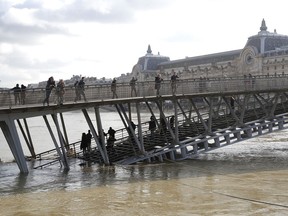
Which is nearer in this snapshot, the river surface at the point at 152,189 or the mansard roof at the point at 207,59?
the river surface at the point at 152,189

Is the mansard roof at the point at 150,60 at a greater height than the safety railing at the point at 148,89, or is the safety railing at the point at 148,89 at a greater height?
the mansard roof at the point at 150,60

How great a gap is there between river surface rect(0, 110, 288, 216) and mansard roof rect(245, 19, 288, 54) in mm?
87822

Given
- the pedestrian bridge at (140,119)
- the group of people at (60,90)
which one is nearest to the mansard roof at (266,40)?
the pedestrian bridge at (140,119)

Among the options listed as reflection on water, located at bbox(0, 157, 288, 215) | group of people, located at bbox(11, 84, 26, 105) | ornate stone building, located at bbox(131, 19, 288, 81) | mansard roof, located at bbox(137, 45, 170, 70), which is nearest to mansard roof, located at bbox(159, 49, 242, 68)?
ornate stone building, located at bbox(131, 19, 288, 81)

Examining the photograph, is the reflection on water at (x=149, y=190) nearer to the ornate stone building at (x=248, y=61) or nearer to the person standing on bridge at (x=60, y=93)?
the person standing on bridge at (x=60, y=93)

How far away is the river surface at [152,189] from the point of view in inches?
575

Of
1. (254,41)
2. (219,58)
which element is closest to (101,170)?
(254,41)

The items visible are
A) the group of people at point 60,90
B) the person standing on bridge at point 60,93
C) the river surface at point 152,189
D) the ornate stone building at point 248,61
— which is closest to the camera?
the river surface at point 152,189

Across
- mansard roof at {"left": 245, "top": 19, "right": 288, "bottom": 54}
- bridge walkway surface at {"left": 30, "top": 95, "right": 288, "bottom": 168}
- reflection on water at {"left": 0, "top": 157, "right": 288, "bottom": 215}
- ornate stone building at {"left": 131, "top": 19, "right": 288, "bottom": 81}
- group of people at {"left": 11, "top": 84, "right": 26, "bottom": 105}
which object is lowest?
reflection on water at {"left": 0, "top": 157, "right": 288, "bottom": 215}

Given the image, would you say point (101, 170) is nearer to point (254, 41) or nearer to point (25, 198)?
point (25, 198)

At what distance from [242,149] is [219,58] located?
97878 millimetres

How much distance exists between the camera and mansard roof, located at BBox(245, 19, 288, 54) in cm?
10894

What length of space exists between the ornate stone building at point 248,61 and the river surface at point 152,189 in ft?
270

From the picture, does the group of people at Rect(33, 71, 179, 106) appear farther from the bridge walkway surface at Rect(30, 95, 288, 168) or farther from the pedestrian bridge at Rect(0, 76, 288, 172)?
the bridge walkway surface at Rect(30, 95, 288, 168)
